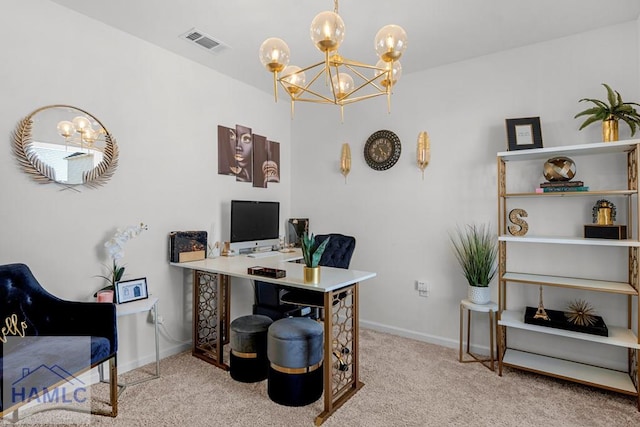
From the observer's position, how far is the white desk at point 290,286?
2.10 m

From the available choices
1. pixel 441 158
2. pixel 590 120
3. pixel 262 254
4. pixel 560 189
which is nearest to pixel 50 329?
pixel 262 254

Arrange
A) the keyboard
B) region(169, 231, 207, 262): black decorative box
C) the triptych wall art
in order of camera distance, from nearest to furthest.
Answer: region(169, 231, 207, 262): black decorative box, the keyboard, the triptych wall art

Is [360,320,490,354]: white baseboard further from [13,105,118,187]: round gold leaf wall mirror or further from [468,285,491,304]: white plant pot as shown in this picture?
[13,105,118,187]: round gold leaf wall mirror

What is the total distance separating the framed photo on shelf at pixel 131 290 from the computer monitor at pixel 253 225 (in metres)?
0.92

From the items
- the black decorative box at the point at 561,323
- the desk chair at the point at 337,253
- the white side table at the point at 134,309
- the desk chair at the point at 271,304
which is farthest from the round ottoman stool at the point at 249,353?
the black decorative box at the point at 561,323

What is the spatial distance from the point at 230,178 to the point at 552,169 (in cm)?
287

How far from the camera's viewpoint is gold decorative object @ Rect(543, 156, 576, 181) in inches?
101

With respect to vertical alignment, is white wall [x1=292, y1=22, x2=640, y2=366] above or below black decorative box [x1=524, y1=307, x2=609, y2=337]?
above

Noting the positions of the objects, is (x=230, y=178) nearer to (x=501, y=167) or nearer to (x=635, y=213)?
(x=501, y=167)

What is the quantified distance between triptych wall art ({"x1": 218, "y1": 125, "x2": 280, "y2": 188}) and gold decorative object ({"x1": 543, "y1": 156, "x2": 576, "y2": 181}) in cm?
274

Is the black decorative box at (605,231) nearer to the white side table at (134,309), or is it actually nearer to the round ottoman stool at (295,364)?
the round ottoman stool at (295,364)

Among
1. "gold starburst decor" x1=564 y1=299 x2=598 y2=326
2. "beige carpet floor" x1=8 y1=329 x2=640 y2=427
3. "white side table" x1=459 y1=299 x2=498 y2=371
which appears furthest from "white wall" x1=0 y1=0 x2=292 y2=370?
"gold starburst decor" x1=564 y1=299 x2=598 y2=326

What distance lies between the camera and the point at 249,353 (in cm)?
248

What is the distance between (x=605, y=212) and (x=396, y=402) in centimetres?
199
